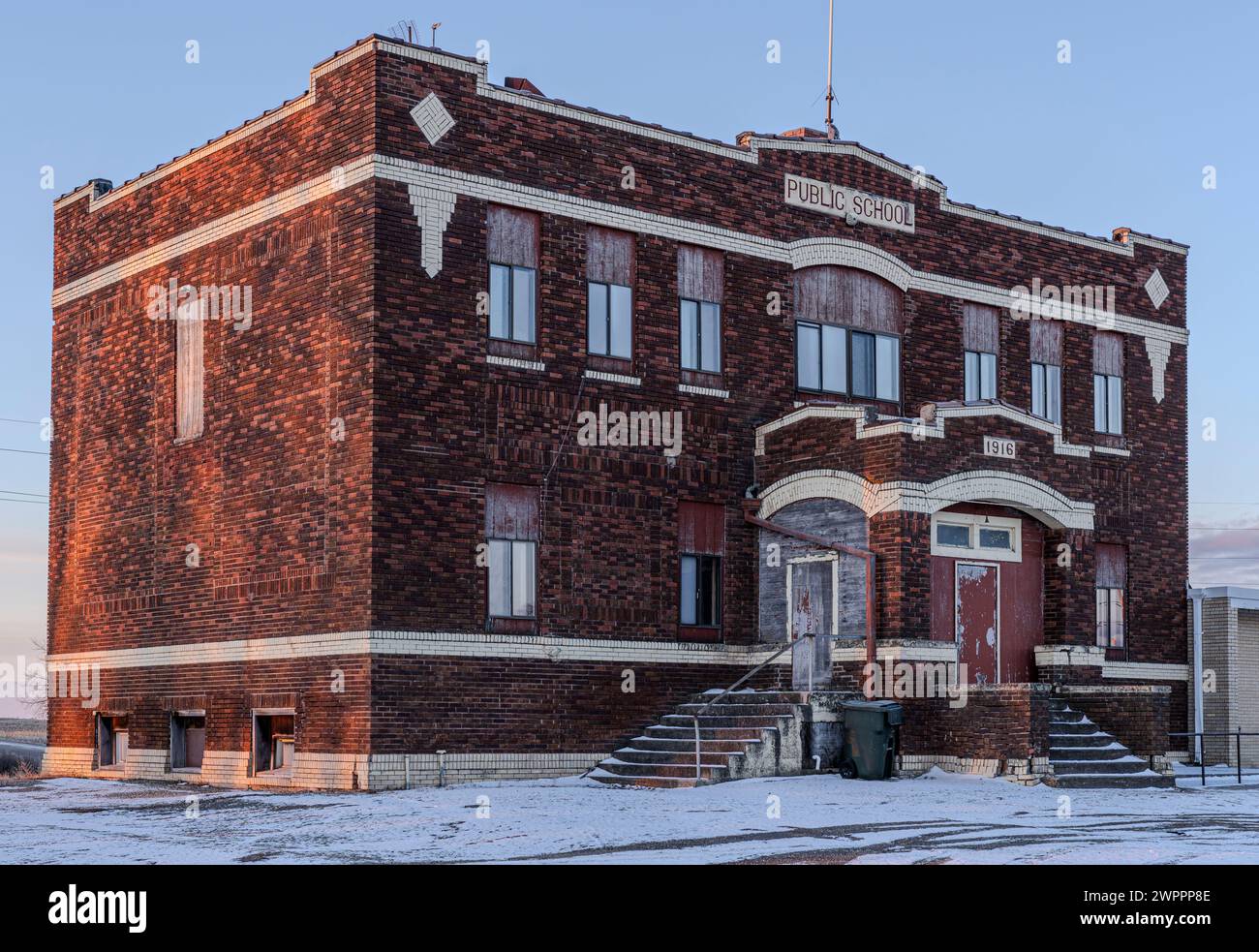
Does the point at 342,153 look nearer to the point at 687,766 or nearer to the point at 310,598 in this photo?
the point at 310,598

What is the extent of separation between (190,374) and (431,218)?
5.92m

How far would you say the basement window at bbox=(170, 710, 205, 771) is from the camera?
27984mm

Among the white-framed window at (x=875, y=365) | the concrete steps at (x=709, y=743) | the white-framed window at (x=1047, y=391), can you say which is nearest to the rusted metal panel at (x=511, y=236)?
the white-framed window at (x=875, y=365)

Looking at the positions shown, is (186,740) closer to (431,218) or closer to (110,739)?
(110,739)

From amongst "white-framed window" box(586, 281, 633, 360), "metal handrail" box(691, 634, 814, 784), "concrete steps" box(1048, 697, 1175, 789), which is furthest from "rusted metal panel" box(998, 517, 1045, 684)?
"white-framed window" box(586, 281, 633, 360)

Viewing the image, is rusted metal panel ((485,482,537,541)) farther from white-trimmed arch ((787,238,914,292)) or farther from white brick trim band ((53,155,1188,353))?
white-trimmed arch ((787,238,914,292))

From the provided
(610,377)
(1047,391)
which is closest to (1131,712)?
(1047,391)

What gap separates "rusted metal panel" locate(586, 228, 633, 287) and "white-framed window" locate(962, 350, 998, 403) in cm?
766

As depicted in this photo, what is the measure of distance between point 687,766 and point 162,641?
960 cm

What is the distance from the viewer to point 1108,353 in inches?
1334

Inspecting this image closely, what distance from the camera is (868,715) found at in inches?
972

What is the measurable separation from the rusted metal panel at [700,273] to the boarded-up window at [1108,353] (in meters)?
9.09

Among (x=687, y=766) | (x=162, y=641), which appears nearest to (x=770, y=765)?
(x=687, y=766)

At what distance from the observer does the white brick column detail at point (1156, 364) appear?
113 feet
